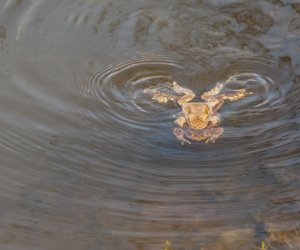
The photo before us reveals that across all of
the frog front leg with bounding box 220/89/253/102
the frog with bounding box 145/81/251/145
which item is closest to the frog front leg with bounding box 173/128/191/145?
the frog with bounding box 145/81/251/145

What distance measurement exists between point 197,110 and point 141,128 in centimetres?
72

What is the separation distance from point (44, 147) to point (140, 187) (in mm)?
1152

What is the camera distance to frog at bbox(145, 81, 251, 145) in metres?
5.84

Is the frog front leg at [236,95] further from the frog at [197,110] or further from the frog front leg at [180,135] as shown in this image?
the frog front leg at [180,135]

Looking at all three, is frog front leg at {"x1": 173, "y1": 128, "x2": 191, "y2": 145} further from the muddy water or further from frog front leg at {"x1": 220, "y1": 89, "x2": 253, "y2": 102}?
frog front leg at {"x1": 220, "y1": 89, "x2": 253, "y2": 102}

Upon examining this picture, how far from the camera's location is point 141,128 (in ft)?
19.5

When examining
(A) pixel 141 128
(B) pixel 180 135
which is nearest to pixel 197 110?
(B) pixel 180 135

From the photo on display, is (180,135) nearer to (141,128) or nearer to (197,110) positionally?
(141,128)

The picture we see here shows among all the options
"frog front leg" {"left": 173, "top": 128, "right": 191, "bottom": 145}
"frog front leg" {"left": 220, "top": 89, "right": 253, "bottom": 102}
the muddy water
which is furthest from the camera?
"frog front leg" {"left": 220, "top": 89, "right": 253, "bottom": 102}

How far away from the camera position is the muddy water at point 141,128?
4.81 metres

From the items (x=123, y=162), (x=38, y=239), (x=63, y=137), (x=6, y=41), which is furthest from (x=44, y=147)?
(x=6, y=41)

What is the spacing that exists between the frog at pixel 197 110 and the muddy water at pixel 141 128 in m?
0.09

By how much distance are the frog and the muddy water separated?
94mm

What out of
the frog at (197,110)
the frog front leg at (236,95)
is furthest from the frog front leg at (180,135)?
the frog front leg at (236,95)
